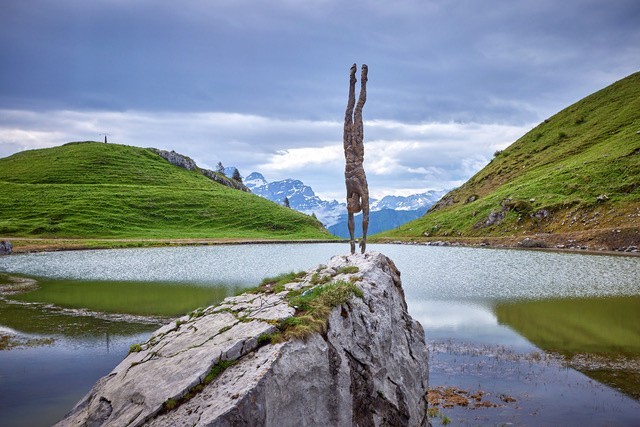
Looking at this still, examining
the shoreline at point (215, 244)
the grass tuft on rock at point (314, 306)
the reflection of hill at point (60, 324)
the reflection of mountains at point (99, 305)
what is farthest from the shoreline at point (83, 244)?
the grass tuft on rock at point (314, 306)

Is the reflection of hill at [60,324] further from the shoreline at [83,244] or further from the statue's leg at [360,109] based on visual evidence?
the shoreline at [83,244]

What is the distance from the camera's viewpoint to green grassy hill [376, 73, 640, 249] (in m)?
84.6

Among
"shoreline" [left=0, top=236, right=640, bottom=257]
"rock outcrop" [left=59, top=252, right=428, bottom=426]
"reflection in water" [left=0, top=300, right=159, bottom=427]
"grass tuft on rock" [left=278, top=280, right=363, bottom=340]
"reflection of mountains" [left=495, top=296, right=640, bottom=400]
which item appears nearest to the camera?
"rock outcrop" [left=59, top=252, right=428, bottom=426]

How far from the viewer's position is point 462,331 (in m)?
27.3

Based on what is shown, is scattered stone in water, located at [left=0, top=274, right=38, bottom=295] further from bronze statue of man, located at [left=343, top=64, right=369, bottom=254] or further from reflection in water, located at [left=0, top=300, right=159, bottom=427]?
bronze statue of man, located at [left=343, top=64, right=369, bottom=254]

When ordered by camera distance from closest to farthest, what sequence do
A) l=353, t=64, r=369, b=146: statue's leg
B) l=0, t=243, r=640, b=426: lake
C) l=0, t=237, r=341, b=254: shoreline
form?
l=0, t=243, r=640, b=426: lake, l=353, t=64, r=369, b=146: statue's leg, l=0, t=237, r=341, b=254: shoreline

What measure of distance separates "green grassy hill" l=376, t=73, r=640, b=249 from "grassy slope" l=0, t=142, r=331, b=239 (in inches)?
1823

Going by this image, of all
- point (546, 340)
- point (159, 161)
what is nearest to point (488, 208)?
point (546, 340)

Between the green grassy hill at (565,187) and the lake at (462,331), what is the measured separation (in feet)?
110

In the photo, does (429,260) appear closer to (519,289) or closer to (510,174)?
(519,289)

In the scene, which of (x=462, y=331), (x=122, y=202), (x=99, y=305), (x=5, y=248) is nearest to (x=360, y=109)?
(x=462, y=331)

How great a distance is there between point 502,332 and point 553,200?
8199 cm

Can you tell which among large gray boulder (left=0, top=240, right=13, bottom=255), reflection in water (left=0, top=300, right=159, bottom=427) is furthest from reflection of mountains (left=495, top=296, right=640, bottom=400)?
large gray boulder (left=0, top=240, right=13, bottom=255)

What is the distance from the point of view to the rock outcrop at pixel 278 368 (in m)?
9.33
